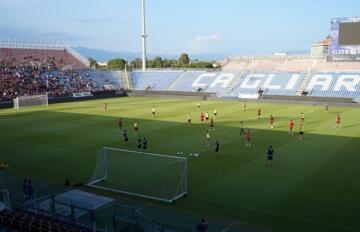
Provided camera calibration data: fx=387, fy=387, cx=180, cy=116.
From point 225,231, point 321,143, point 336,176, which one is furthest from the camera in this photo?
point 321,143

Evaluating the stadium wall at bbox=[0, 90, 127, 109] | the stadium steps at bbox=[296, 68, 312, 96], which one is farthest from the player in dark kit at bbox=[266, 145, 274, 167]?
the stadium wall at bbox=[0, 90, 127, 109]

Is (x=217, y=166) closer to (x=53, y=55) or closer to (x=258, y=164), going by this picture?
(x=258, y=164)

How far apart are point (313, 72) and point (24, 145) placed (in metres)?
53.5

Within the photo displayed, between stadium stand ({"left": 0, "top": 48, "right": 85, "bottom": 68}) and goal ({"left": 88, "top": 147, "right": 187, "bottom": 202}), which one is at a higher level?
stadium stand ({"left": 0, "top": 48, "right": 85, "bottom": 68})

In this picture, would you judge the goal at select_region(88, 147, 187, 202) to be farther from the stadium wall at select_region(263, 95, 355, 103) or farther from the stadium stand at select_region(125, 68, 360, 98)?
the stadium stand at select_region(125, 68, 360, 98)

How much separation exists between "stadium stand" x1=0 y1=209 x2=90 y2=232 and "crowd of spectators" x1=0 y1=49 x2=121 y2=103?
46.1 m

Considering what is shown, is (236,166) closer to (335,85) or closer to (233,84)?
A: (335,85)

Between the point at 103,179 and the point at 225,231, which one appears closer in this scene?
the point at 225,231

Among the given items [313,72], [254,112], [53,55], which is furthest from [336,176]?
[53,55]

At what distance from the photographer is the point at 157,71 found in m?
82.1

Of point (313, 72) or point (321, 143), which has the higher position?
point (313, 72)

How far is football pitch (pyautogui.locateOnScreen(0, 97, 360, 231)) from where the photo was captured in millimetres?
16328

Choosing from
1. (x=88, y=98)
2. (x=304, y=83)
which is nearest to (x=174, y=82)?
(x=88, y=98)

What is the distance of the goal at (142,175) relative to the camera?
1864 centimetres
